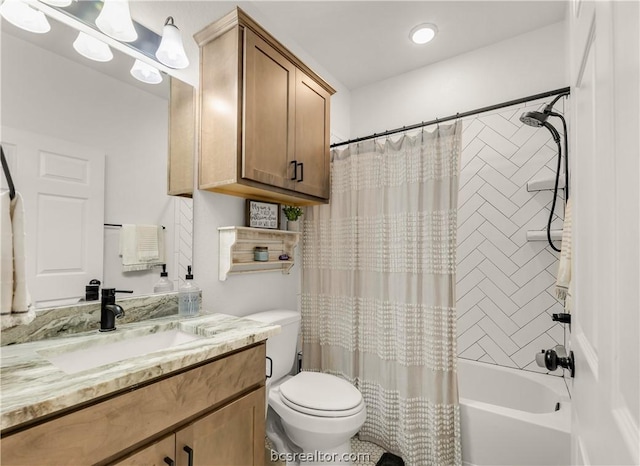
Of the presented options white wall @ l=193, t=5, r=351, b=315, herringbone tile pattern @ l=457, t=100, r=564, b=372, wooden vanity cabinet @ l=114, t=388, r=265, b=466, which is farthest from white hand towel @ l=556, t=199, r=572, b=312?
white wall @ l=193, t=5, r=351, b=315

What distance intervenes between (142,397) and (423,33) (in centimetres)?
249

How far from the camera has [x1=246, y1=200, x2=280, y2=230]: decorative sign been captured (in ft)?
6.15

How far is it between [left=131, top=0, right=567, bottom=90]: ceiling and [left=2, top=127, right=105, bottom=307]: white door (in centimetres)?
85

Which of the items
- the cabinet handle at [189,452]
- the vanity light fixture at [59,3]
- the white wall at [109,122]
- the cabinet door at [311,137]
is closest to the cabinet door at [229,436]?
the cabinet handle at [189,452]

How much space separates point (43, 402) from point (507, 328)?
7.86 feet

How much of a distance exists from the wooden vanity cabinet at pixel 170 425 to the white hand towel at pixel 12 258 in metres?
0.28

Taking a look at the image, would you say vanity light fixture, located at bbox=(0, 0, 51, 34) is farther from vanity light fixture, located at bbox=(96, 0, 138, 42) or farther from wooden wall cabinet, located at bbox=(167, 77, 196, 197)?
wooden wall cabinet, located at bbox=(167, 77, 196, 197)

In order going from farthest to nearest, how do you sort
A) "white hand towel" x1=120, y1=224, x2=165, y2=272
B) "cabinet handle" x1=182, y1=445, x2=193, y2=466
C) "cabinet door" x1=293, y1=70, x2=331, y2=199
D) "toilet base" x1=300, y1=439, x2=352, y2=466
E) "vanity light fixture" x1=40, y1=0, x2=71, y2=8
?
"cabinet door" x1=293, y1=70, x2=331, y2=199, "toilet base" x1=300, y1=439, x2=352, y2=466, "white hand towel" x1=120, y1=224, x2=165, y2=272, "vanity light fixture" x1=40, y1=0, x2=71, y2=8, "cabinet handle" x1=182, y1=445, x2=193, y2=466

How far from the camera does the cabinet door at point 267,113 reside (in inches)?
59.2

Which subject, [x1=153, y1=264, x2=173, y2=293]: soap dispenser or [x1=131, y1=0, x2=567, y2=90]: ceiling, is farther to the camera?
[x1=131, y1=0, x2=567, y2=90]: ceiling

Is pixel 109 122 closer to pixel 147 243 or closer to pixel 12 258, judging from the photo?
pixel 147 243

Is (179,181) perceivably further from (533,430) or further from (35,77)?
(533,430)

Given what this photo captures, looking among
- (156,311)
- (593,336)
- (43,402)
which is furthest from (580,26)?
(156,311)

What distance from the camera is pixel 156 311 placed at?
140cm
